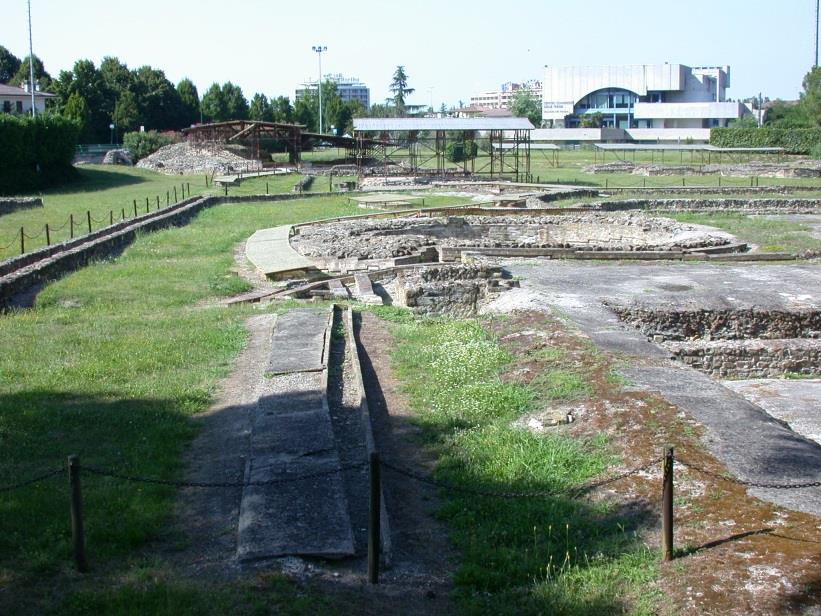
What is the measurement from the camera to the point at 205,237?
2731cm

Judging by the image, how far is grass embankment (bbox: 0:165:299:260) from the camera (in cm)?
2703

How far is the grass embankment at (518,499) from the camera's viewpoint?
6.09 m

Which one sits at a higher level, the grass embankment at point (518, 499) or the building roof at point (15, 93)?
the building roof at point (15, 93)

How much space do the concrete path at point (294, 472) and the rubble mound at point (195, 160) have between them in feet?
161

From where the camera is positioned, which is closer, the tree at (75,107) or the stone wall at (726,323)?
the stone wall at (726,323)

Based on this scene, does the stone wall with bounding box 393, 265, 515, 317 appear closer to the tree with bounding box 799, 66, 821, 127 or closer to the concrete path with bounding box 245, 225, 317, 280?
the concrete path with bounding box 245, 225, 317, 280

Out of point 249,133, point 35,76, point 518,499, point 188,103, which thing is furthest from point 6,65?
point 518,499

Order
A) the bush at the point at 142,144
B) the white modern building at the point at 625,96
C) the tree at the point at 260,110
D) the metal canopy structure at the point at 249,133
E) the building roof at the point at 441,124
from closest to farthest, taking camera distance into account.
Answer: the building roof at the point at 441,124 → the metal canopy structure at the point at 249,133 → the bush at the point at 142,144 → the tree at the point at 260,110 → the white modern building at the point at 625,96

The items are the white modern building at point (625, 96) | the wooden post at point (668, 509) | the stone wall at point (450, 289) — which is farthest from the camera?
the white modern building at point (625, 96)

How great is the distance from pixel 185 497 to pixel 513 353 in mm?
5798

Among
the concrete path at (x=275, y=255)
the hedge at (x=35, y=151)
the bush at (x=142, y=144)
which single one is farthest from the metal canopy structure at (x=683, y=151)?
the concrete path at (x=275, y=255)

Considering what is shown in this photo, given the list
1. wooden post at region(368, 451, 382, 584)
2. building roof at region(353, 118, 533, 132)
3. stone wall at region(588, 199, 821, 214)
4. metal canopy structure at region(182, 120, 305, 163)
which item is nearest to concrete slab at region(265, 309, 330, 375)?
wooden post at region(368, 451, 382, 584)

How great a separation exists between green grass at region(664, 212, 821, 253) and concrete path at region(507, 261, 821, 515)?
4.30 meters

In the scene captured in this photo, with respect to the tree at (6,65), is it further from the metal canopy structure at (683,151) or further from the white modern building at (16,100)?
the metal canopy structure at (683,151)
